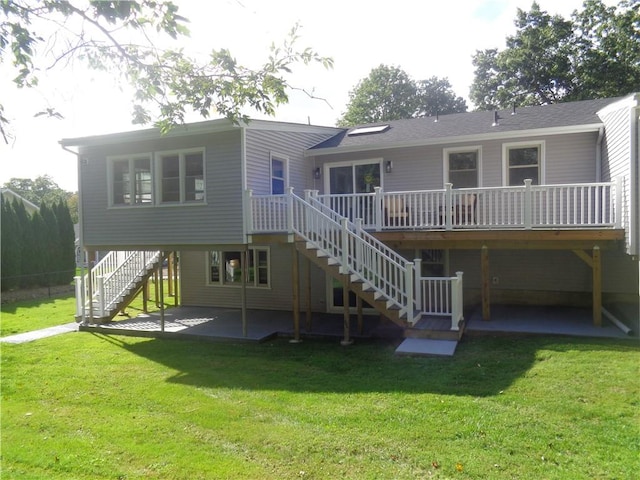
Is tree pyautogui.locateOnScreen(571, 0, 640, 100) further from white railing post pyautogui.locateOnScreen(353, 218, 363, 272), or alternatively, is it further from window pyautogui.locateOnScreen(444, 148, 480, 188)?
white railing post pyautogui.locateOnScreen(353, 218, 363, 272)

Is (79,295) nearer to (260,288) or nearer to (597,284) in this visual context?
(260,288)

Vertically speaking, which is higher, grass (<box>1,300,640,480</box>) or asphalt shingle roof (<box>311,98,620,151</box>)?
asphalt shingle roof (<box>311,98,620,151</box>)

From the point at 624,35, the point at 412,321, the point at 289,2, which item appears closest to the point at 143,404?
the point at 412,321

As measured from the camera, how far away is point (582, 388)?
577cm

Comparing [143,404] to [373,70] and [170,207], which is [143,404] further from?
[373,70]

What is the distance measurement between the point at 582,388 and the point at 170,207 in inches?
350

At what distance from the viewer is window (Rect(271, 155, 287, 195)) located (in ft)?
37.2

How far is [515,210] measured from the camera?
9.11 metres

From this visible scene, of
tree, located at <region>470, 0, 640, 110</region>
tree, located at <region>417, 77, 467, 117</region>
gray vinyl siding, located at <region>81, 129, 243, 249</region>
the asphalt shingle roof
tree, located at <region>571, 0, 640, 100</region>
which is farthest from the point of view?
tree, located at <region>417, 77, 467, 117</region>

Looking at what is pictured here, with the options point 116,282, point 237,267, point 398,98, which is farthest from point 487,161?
point 398,98

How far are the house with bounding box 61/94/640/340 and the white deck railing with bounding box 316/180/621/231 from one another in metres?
0.05

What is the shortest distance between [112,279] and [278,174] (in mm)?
5613

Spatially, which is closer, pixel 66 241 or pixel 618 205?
pixel 618 205

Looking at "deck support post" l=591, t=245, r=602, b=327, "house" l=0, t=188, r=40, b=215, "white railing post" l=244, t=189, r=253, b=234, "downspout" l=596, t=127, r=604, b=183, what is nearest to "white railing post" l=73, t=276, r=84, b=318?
"white railing post" l=244, t=189, r=253, b=234
